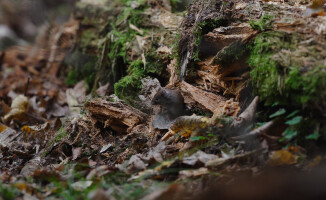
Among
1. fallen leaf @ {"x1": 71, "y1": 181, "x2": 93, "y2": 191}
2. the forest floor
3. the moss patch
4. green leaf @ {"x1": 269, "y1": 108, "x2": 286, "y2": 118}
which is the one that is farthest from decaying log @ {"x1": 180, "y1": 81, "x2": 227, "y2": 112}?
fallen leaf @ {"x1": 71, "y1": 181, "x2": 93, "y2": 191}

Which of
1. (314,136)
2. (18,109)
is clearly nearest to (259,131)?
(314,136)

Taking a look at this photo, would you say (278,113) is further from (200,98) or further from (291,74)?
(200,98)

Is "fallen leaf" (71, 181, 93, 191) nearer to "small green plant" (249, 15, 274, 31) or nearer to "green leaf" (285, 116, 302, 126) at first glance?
"green leaf" (285, 116, 302, 126)

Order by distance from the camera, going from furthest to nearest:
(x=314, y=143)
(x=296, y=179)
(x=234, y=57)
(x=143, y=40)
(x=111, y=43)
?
(x=111, y=43) → (x=143, y=40) → (x=234, y=57) → (x=314, y=143) → (x=296, y=179)

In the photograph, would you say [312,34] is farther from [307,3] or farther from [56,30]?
[56,30]

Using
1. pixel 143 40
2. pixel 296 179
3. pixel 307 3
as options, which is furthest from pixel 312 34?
pixel 143 40

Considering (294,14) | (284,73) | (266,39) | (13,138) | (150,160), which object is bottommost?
(13,138)

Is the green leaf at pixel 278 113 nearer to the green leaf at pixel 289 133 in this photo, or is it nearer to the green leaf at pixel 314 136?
the green leaf at pixel 289 133
